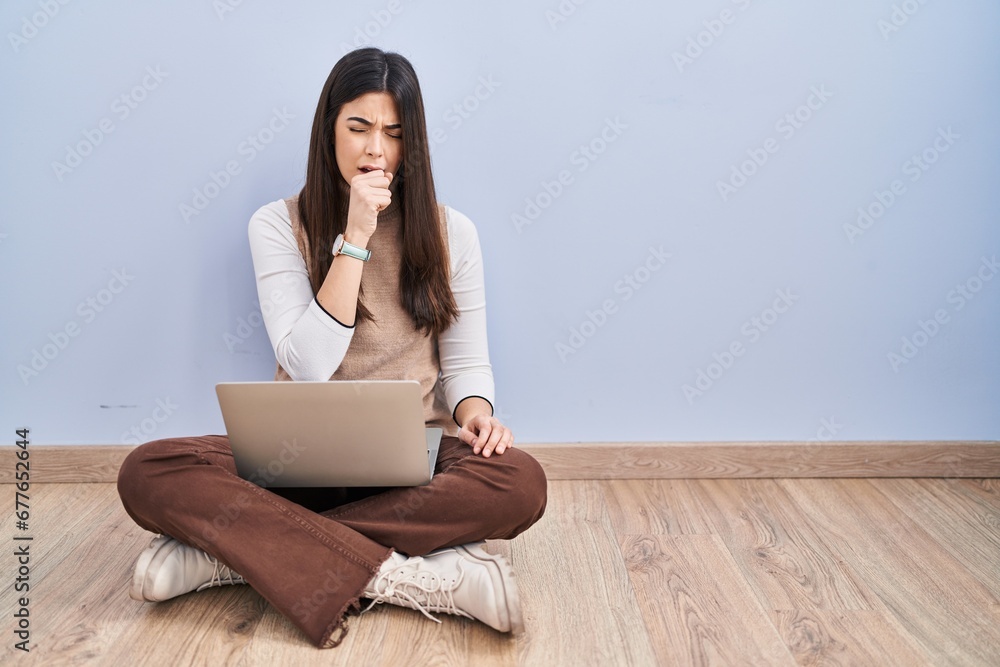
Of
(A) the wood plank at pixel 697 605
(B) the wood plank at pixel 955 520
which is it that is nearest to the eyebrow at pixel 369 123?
(A) the wood plank at pixel 697 605

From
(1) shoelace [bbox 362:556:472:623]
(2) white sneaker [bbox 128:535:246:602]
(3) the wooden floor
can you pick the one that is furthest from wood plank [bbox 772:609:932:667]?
(2) white sneaker [bbox 128:535:246:602]

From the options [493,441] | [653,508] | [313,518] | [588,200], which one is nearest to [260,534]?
[313,518]

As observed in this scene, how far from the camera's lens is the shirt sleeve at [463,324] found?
1.69m

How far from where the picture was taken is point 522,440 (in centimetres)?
200

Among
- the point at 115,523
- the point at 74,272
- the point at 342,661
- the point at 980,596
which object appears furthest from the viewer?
the point at 74,272

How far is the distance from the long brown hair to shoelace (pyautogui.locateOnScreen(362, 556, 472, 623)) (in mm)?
480

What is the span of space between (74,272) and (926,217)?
1.82 meters

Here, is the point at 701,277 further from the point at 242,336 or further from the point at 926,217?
the point at 242,336

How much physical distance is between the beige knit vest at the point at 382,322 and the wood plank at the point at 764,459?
0.45 metres

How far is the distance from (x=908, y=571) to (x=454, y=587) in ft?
2.64

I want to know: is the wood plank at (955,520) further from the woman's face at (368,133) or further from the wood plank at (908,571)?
the woman's face at (368,133)

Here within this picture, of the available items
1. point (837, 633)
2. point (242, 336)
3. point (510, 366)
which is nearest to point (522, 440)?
point (510, 366)

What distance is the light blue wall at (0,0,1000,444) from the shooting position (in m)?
1.81

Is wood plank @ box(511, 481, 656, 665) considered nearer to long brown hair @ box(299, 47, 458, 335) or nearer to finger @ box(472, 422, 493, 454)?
finger @ box(472, 422, 493, 454)
